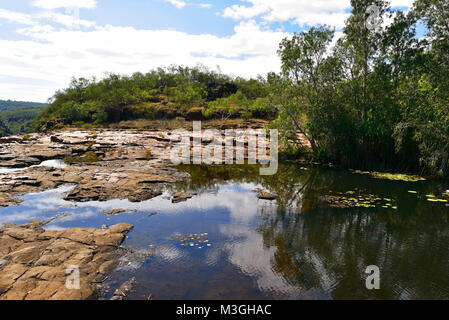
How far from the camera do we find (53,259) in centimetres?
1023

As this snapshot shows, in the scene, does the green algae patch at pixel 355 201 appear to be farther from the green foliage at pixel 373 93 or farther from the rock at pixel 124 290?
the rock at pixel 124 290

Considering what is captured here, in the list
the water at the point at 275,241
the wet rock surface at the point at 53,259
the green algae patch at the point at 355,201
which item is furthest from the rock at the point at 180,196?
the green algae patch at the point at 355,201

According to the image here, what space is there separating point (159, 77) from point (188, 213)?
352 feet

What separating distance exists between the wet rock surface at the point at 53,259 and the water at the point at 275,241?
2.08ft

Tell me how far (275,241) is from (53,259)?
27.9 ft

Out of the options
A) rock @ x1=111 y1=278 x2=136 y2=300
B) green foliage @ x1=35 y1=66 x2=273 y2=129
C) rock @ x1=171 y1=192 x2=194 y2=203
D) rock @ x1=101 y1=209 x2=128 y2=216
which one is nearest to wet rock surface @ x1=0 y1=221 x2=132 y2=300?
rock @ x1=111 y1=278 x2=136 y2=300

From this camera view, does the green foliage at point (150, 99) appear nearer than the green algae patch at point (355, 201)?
No

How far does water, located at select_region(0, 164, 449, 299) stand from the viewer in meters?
9.17

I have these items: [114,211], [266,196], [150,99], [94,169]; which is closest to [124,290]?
[114,211]

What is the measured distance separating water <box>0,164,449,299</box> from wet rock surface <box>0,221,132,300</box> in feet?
2.08

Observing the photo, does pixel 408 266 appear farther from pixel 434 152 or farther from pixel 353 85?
pixel 353 85

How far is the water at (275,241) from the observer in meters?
9.17

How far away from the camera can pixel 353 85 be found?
86.8 feet
